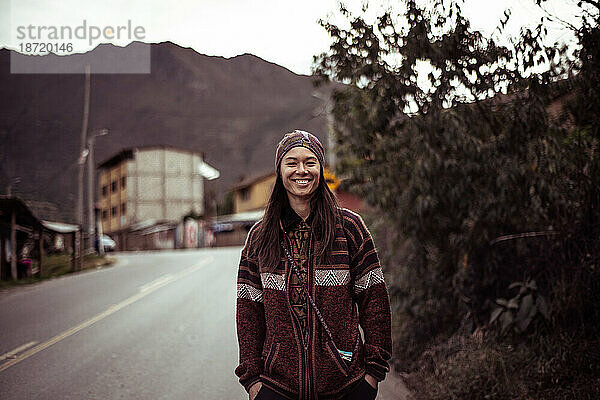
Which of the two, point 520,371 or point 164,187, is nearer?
point 520,371

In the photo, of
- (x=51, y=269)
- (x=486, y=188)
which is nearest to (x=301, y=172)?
(x=486, y=188)

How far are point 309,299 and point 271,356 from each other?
31 cm

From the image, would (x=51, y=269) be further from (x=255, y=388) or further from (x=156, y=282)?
(x=255, y=388)

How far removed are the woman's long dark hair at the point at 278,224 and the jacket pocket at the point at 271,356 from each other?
1.08 feet

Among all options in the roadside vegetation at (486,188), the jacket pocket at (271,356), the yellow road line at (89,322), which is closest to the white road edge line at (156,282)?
the yellow road line at (89,322)

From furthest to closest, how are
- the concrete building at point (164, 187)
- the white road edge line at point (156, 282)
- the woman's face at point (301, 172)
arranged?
the concrete building at point (164, 187), the white road edge line at point (156, 282), the woman's face at point (301, 172)

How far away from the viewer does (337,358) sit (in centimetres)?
261

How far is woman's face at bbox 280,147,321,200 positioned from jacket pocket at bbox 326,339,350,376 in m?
0.68

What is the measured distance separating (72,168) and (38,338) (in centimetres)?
231

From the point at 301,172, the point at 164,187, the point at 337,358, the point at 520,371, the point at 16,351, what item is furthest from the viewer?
the point at 164,187

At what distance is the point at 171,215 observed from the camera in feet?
170

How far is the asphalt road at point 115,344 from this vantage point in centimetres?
632

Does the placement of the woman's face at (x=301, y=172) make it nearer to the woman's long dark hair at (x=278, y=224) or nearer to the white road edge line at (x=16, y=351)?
the woman's long dark hair at (x=278, y=224)

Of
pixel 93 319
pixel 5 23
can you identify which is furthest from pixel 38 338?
pixel 5 23
